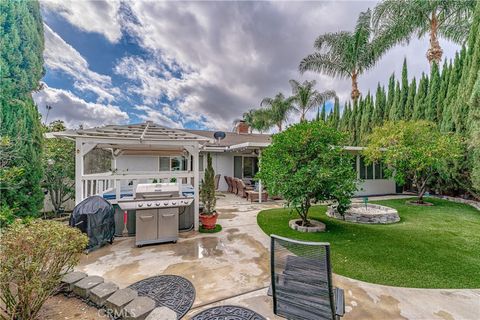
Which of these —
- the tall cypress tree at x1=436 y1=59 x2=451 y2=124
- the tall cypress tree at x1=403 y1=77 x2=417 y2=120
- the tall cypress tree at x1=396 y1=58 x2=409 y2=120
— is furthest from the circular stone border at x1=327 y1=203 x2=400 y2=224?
the tall cypress tree at x1=396 y1=58 x2=409 y2=120

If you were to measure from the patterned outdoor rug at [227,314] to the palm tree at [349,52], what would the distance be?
1883 cm

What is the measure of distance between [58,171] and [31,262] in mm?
6918

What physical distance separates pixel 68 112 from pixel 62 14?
6.90 meters

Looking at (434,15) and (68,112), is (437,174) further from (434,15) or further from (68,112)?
(68,112)

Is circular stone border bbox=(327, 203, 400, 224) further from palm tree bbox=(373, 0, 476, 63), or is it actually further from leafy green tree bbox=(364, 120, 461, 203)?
palm tree bbox=(373, 0, 476, 63)

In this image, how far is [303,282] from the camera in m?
2.07

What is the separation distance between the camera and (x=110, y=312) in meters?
2.78

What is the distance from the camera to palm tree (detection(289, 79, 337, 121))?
18656 millimetres

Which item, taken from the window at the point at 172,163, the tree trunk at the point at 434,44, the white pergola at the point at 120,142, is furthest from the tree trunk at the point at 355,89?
the white pergola at the point at 120,142

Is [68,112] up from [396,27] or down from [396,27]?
down

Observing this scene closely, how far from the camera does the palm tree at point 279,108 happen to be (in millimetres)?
21000

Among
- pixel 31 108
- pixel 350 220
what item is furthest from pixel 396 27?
pixel 31 108

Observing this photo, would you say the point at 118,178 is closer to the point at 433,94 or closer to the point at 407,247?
the point at 407,247

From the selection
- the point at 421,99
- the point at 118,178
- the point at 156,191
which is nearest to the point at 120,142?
the point at 118,178
